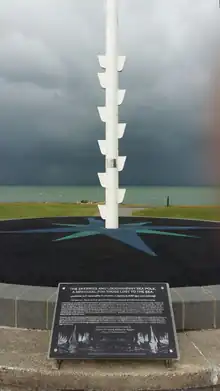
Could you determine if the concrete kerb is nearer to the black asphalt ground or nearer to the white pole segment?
the black asphalt ground

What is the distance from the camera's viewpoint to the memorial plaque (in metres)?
3.64

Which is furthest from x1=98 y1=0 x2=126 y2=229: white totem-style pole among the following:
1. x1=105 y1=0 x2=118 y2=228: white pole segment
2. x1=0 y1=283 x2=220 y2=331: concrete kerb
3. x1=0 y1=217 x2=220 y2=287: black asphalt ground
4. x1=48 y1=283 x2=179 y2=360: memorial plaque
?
x1=48 y1=283 x2=179 y2=360: memorial plaque

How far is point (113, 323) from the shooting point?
12.8 feet

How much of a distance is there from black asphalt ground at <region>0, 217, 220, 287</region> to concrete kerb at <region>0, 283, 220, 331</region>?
3.71 ft

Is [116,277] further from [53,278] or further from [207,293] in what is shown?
[207,293]

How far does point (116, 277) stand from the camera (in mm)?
6406

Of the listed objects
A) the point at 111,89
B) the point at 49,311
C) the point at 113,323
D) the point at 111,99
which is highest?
the point at 111,89

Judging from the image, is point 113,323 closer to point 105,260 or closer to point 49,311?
point 49,311

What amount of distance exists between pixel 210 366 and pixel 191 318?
955mm

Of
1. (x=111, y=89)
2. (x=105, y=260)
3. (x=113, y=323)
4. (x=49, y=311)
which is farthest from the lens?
(x=111, y=89)

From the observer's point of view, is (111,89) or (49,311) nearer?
(49,311)

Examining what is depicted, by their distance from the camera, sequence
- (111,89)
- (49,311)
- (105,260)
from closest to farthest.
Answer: (49,311) < (105,260) < (111,89)

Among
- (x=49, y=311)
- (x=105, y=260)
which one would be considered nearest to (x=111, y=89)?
(x=105, y=260)

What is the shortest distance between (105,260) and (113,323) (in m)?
3.81
